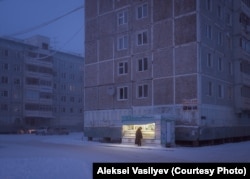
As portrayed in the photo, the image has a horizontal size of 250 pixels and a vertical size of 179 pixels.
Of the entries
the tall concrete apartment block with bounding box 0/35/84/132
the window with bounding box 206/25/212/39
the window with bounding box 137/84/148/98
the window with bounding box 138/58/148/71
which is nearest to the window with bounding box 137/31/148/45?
the window with bounding box 138/58/148/71

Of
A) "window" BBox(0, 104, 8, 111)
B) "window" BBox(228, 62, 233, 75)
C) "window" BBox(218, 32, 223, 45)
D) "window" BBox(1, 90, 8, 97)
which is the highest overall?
"window" BBox(218, 32, 223, 45)

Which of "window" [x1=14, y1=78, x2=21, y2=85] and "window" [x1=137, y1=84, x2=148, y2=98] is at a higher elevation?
"window" [x1=14, y1=78, x2=21, y2=85]

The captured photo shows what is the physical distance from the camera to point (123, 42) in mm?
44000

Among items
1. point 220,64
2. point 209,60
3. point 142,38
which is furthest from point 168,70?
point 220,64

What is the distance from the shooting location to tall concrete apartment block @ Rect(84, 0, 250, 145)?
36.4 metres

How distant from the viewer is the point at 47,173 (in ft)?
49.2

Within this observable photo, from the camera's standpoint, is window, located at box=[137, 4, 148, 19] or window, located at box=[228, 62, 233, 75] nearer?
window, located at box=[137, 4, 148, 19]

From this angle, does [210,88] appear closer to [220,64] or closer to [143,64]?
[220,64]

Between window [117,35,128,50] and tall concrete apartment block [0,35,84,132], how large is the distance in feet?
114

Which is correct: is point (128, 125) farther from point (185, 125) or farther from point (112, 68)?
point (112, 68)

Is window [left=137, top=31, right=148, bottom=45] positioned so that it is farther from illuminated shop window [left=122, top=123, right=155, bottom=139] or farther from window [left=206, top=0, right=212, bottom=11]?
illuminated shop window [left=122, top=123, right=155, bottom=139]

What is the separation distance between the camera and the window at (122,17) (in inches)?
1734

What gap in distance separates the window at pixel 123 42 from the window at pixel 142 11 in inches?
116

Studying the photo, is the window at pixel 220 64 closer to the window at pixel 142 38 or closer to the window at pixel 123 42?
the window at pixel 142 38
